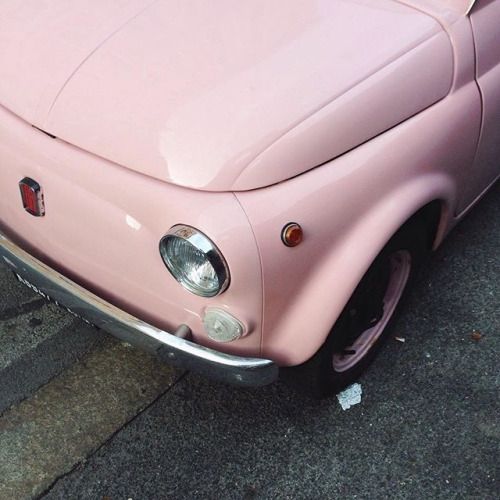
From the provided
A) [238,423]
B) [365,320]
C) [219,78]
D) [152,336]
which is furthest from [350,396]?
[219,78]

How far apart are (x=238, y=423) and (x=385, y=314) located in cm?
68

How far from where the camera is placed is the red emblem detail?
198cm

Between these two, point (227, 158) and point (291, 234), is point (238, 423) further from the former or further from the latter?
point (227, 158)

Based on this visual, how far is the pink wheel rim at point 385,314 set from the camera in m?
2.43

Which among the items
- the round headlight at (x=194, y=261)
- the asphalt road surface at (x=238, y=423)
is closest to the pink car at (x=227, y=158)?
the round headlight at (x=194, y=261)

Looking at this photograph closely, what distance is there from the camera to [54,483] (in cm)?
226

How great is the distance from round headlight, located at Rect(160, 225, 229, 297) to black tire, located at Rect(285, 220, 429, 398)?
444 millimetres

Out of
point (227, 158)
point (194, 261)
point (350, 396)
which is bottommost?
point (350, 396)

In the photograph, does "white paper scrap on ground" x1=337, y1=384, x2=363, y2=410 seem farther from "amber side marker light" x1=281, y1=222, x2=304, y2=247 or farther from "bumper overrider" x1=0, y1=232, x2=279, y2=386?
"amber side marker light" x1=281, y1=222, x2=304, y2=247

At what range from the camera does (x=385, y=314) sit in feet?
8.43

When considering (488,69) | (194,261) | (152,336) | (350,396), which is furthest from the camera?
(350,396)

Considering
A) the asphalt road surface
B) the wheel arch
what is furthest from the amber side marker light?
the asphalt road surface

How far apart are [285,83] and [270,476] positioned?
4.16 feet

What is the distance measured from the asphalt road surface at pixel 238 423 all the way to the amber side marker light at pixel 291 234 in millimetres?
867
